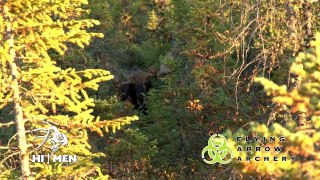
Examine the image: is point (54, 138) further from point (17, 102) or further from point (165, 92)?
point (165, 92)

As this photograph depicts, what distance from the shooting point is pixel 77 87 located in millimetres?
7355

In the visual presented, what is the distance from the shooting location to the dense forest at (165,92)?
4562 millimetres

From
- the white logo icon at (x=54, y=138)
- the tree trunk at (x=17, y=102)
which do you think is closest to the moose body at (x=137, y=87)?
the white logo icon at (x=54, y=138)

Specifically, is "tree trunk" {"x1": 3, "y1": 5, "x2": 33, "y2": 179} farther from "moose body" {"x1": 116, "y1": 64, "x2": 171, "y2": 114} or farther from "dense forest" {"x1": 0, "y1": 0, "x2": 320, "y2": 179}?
"moose body" {"x1": 116, "y1": 64, "x2": 171, "y2": 114}

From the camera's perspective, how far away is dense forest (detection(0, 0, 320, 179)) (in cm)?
456

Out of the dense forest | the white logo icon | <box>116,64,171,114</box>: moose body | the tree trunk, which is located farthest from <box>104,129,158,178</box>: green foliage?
<box>116,64,171,114</box>: moose body

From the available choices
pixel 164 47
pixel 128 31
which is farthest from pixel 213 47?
pixel 128 31

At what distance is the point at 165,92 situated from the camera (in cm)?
1947

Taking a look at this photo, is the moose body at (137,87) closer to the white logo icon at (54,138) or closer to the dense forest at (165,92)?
the dense forest at (165,92)

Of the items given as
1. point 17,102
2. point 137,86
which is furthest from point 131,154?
point 137,86

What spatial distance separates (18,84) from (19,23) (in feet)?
2.94

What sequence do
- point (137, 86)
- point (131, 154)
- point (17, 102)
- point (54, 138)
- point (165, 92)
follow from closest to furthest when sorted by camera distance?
point (17, 102)
point (54, 138)
point (131, 154)
point (165, 92)
point (137, 86)

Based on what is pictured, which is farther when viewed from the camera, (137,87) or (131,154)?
(137,87)

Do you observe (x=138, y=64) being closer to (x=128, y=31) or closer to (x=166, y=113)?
(x=128, y=31)
